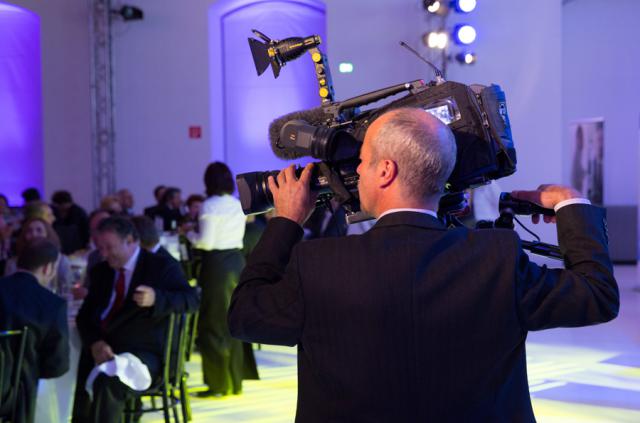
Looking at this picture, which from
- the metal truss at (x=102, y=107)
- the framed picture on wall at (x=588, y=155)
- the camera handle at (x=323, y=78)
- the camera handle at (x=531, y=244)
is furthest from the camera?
the framed picture on wall at (x=588, y=155)

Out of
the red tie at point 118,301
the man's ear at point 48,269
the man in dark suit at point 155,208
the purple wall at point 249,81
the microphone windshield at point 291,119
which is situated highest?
the purple wall at point 249,81

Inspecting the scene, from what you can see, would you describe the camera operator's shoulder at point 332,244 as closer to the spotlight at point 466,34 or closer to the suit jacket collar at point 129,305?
the suit jacket collar at point 129,305

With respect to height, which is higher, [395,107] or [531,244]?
[395,107]

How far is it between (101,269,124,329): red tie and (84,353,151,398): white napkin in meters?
0.19

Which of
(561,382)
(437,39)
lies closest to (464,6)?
(437,39)

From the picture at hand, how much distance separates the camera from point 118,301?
177 inches

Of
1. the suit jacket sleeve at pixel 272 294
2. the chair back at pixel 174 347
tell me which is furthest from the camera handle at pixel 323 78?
Answer: the chair back at pixel 174 347

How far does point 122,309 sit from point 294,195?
9.63 ft

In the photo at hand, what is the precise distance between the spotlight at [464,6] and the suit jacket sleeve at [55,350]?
761 cm

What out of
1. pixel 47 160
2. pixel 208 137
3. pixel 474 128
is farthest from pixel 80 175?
pixel 474 128

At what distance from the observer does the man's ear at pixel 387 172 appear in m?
1.52

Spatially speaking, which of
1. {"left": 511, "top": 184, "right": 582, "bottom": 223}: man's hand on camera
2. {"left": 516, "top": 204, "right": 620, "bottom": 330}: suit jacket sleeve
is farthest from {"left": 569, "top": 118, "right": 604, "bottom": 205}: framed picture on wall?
{"left": 516, "top": 204, "right": 620, "bottom": 330}: suit jacket sleeve

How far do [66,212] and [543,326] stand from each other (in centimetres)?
914

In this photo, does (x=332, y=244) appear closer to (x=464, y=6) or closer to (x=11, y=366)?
(x=11, y=366)
